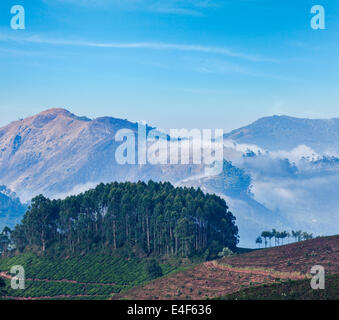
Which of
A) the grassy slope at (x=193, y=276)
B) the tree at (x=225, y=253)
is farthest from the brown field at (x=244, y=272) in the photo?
the tree at (x=225, y=253)

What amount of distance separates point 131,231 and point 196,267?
33.8 metres

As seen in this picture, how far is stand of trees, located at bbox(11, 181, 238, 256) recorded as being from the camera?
123000 mm

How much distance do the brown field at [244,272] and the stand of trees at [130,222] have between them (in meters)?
24.1

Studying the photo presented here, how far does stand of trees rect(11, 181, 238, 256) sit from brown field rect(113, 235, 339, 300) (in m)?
24.1

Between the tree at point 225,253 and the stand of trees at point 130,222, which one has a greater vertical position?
the stand of trees at point 130,222

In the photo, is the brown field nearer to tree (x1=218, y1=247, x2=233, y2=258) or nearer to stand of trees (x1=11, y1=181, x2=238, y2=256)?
tree (x1=218, y1=247, x2=233, y2=258)

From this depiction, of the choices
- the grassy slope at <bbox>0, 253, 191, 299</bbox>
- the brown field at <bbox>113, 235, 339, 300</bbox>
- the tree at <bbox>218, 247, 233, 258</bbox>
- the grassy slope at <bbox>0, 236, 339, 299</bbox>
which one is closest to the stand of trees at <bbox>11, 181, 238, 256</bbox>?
the grassy slope at <bbox>0, 253, 191, 299</bbox>

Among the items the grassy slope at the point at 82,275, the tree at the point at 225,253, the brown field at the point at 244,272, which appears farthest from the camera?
the tree at the point at 225,253

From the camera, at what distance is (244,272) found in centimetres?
8744

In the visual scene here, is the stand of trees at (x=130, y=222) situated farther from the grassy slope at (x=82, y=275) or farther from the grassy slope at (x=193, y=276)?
the grassy slope at (x=193, y=276)

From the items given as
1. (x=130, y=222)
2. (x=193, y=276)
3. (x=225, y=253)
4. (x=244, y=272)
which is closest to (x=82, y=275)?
(x=130, y=222)

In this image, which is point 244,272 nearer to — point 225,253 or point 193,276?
point 193,276

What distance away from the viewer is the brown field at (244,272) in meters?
80.6
